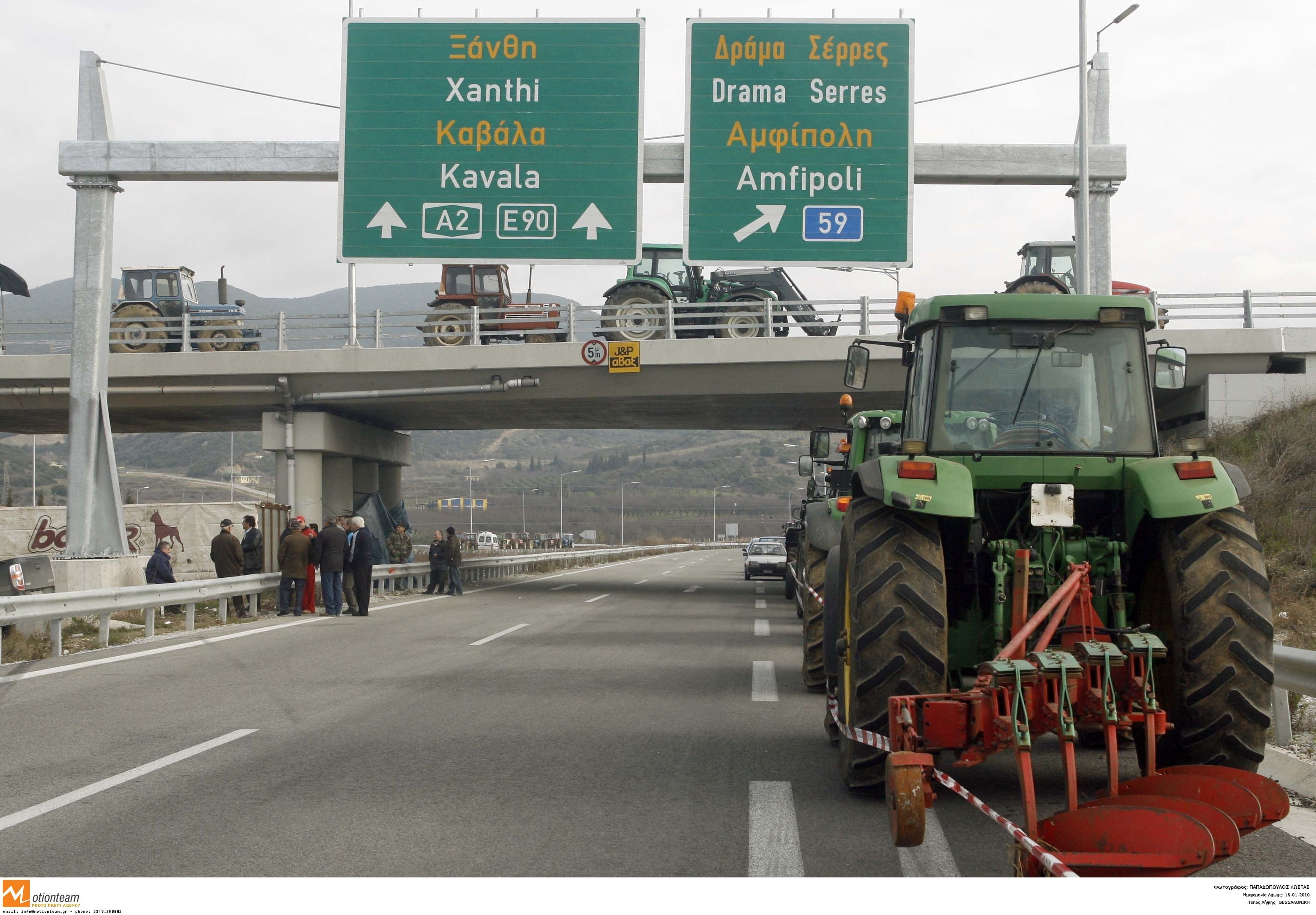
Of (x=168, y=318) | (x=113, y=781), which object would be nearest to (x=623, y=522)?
(x=168, y=318)

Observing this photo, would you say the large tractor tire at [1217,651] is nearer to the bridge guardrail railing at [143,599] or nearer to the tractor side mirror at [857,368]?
the tractor side mirror at [857,368]

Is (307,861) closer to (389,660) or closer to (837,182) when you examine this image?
(389,660)

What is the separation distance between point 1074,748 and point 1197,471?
1952 mm

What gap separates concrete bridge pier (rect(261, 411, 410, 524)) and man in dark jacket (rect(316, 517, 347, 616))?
758cm

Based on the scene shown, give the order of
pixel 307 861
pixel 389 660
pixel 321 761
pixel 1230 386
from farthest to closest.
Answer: pixel 1230 386 < pixel 389 660 < pixel 321 761 < pixel 307 861

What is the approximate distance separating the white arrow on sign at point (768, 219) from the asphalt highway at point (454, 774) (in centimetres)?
657

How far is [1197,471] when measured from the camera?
6.20 meters

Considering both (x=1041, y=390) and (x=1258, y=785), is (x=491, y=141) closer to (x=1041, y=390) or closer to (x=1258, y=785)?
(x=1041, y=390)

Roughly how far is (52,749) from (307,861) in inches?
144

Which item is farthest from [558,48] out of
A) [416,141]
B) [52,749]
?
[52,749]

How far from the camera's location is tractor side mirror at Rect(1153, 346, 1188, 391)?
7.17m

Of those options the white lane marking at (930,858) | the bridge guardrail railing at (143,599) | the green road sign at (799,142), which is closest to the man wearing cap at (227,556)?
the bridge guardrail railing at (143,599)

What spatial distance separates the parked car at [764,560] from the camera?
3772cm

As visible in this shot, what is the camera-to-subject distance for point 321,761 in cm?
741
